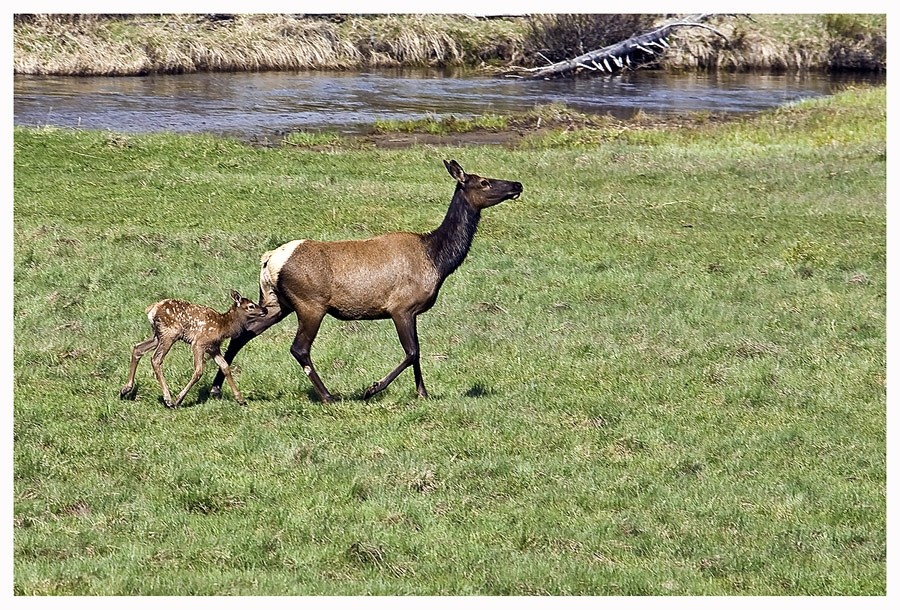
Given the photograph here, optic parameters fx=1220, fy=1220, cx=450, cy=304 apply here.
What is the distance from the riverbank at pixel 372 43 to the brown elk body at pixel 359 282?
105ft

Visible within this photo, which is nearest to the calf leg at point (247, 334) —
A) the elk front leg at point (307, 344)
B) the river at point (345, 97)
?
the elk front leg at point (307, 344)

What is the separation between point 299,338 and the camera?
40.7 feet

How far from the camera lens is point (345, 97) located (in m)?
40.7

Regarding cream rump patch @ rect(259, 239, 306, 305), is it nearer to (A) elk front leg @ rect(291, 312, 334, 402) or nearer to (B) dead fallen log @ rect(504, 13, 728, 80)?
(A) elk front leg @ rect(291, 312, 334, 402)

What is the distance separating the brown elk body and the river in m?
20.6

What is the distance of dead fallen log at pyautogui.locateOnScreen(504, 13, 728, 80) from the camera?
48.7m

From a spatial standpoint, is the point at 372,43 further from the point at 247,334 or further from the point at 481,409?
the point at 481,409

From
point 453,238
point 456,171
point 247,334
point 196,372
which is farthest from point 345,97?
point 196,372

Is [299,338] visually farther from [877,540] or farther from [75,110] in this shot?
[75,110]

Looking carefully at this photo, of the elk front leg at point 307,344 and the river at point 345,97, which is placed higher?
the river at point 345,97

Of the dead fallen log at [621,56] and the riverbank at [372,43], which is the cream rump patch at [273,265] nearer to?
the riverbank at [372,43]

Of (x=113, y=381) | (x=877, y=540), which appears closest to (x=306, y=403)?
(x=113, y=381)

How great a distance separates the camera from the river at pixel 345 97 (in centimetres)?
3450

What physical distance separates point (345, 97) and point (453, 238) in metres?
28.5
